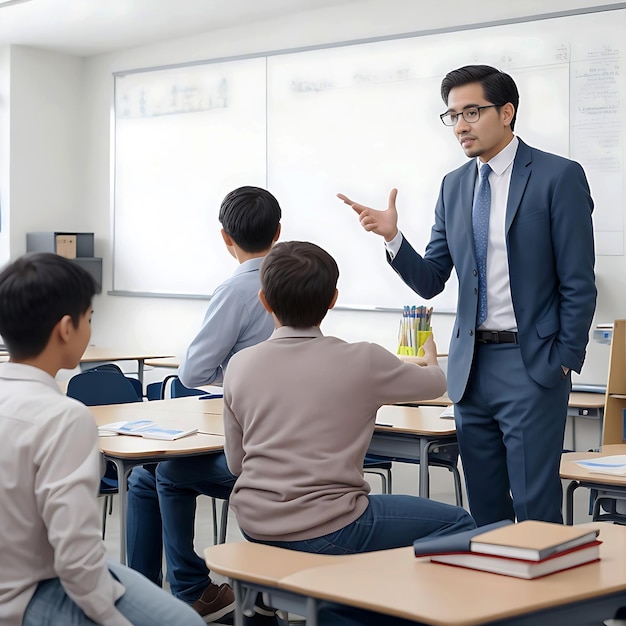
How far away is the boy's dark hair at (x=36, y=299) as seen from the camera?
1767 mm

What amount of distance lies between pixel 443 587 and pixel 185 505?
1899 mm

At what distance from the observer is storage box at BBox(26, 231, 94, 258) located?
7395 millimetres

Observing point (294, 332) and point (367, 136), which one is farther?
point (367, 136)

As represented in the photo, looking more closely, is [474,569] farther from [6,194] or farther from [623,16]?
[6,194]

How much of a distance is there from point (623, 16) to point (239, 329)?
123 inches

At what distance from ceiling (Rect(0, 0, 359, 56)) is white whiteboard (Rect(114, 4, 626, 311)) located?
298 millimetres

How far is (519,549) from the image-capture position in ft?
5.29

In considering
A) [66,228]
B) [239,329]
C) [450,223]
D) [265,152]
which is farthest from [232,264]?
[450,223]

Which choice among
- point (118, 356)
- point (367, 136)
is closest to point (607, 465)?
point (367, 136)

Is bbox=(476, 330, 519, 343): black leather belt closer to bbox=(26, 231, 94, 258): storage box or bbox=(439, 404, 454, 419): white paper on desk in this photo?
bbox=(439, 404, 454, 419): white paper on desk

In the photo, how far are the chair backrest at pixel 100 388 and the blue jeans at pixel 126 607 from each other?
224 centimetres

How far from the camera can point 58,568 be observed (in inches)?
64.4

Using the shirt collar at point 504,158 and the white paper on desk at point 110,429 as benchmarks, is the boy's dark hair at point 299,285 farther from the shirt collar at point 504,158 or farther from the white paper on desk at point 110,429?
the white paper on desk at point 110,429

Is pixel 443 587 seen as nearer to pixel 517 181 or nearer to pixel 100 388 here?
pixel 517 181
